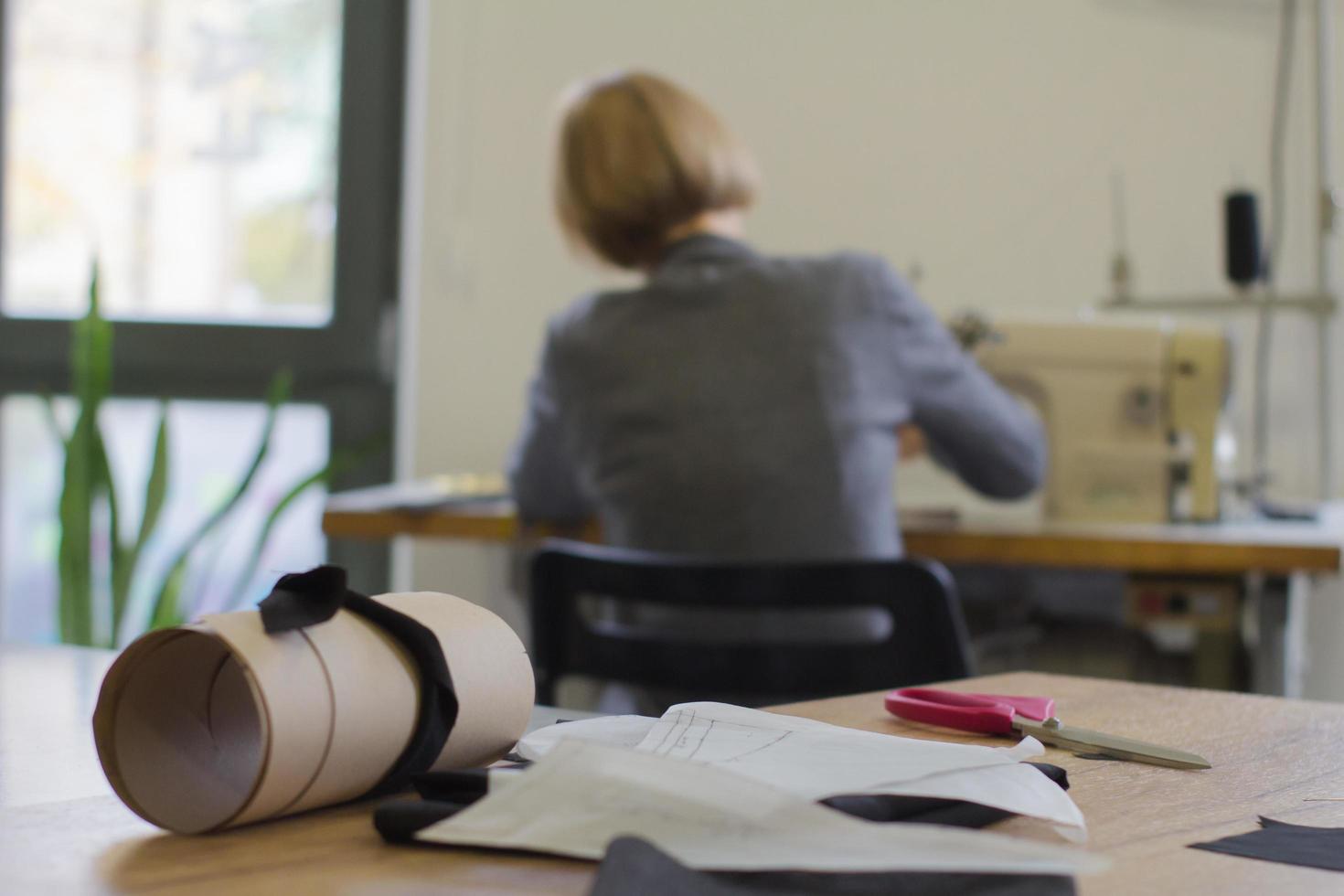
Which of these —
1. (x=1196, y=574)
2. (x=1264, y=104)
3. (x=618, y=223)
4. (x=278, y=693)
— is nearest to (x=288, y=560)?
(x=618, y=223)

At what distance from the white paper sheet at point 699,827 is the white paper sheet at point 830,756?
33 millimetres

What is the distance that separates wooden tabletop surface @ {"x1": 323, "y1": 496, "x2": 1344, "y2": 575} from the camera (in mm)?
1860

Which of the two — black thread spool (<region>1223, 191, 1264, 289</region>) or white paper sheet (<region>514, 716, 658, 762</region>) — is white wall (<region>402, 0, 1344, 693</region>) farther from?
white paper sheet (<region>514, 716, 658, 762</region>)

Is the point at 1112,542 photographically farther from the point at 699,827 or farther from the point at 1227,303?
the point at 699,827

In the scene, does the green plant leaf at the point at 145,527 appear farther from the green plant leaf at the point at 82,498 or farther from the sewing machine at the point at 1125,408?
the sewing machine at the point at 1125,408

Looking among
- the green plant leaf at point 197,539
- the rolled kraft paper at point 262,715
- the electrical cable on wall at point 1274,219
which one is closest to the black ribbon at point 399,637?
the rolled kraft paper at point 262,715

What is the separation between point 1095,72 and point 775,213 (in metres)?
0.72

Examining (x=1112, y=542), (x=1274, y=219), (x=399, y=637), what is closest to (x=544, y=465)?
(x=1112, y=542)

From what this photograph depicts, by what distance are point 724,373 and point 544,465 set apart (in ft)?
1.43

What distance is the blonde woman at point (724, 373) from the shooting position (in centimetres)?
164

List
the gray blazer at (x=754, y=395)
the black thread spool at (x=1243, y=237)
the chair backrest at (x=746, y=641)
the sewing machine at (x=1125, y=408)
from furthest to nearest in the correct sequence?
the black thread spool at (x=1243, y=237)
the sewing machine at (x=1125, y=408)
the gray blazer at (x=754, y=395)
the chair backrest at (x=746, y=641)

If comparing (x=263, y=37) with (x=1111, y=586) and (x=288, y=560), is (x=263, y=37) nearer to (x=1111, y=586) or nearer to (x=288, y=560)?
(x=288, y=560)

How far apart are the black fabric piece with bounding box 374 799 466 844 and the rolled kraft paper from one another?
32mm

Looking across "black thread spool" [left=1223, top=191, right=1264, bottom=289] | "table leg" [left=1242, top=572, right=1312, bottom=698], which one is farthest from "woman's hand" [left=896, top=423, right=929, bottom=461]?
"black thread spool" [left=1223, top=191, right=1264, bottom=289]
